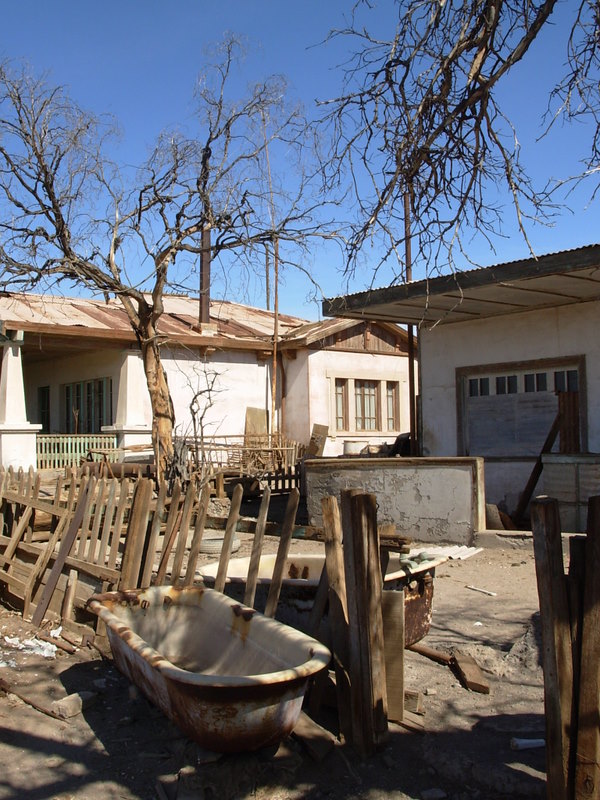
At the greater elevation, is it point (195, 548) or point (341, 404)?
point (341, 404)

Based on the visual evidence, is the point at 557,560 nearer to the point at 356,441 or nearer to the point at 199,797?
the point at 199,797

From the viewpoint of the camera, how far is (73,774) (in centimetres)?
385

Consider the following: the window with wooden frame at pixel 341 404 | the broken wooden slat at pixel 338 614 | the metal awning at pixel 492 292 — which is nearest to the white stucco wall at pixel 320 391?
the window with wooden frame at pixel 341 404

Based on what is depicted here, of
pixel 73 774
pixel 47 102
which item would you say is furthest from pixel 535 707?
pixel 47 102

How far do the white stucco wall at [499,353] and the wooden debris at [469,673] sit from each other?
608cm

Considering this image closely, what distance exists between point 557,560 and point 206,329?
707 inches

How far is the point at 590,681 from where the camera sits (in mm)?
3055

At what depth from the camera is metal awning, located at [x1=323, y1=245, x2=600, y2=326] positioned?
887 cm

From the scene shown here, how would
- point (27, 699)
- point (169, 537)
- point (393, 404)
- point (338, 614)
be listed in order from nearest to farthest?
1. point (338, 614)
2. point (27, 699)
3. point (169, 537)
4. point (393, 404)

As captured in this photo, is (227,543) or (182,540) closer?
(227,543)

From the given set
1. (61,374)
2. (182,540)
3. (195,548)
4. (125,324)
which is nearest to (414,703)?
(195,548)

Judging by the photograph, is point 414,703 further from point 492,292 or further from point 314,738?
point 492,292

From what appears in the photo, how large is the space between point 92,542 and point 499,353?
7618mm

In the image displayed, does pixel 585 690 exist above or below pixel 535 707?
above
